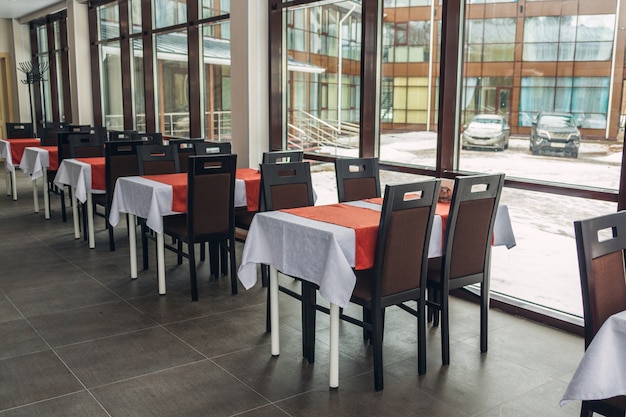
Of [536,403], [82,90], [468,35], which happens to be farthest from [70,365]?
[82,90]

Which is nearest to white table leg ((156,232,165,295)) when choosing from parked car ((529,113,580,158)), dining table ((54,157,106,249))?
dining table ((54,157,106,249))

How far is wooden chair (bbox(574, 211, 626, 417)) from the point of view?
6.55 ft

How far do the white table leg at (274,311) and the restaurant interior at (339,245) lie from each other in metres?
0.02

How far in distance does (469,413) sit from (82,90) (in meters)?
9.38

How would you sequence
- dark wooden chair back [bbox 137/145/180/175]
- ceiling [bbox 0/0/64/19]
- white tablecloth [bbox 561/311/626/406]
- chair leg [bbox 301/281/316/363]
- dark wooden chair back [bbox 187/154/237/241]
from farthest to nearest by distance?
ceiling [bbox 0/0/64/19], dark wooden chair back [bbox 137/145/180/175], dark wooden chair back [bbox 187/154/237/241], chair leg [bbox 301/281/316/363], white tablecloth [bbox 561/311/626/406]

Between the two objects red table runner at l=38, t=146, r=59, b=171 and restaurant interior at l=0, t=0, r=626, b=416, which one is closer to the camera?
restaurant interior at l=0, t=0, r=626, b=416

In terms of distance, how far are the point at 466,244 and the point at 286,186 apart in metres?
1.15

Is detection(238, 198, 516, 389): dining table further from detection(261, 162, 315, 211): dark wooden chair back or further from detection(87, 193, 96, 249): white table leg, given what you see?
detection(87, 193, 96, 249): white table leg

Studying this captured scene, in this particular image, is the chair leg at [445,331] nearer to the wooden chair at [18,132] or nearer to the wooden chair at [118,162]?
the wooden chair at [118,162]

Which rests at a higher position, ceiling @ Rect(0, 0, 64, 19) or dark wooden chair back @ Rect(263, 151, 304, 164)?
ceiling @ Rect(0, 0, 64, 19)

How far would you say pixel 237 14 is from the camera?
6.27 meters

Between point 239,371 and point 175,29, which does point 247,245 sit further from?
point 175,29

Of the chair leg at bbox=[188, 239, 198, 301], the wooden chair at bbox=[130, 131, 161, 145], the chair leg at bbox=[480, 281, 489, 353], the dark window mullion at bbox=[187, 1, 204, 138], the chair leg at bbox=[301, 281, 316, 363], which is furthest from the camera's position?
the dark window mullion at bbox=[187, 1, 204, 138]

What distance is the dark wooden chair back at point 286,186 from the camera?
12.1 feet
